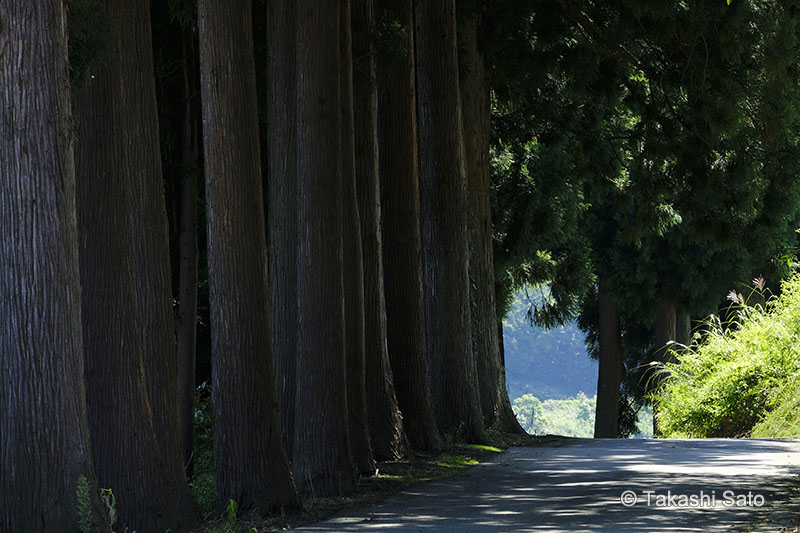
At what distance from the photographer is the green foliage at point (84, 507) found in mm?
7266

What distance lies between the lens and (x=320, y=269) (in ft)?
37.2

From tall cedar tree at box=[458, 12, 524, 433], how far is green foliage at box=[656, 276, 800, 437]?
10.7 feet

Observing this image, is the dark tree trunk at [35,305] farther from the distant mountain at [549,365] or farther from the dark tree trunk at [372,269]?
the distant mountain at [549,365]

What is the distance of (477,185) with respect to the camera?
1903 cm

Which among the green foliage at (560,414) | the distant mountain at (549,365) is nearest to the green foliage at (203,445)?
the green foliage at (560,414)

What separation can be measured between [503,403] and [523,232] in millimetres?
5631

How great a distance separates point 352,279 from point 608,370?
2165cm

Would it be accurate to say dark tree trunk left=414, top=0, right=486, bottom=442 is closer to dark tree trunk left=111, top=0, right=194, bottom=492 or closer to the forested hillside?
the forested hillside

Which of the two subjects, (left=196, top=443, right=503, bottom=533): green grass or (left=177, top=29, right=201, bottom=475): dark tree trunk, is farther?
(left=177, top=29, right=201, bottom=475): dark tree trunk

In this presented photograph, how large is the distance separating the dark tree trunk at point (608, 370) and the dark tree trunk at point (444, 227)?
1589 centimetres

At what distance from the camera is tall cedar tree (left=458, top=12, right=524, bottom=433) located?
1833cm

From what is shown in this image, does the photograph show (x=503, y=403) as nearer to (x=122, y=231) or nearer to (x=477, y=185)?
(x=477, y=185)

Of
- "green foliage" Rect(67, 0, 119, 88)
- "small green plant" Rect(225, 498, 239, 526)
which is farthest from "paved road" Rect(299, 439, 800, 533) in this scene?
"green foliage" Rect(67, 0, 119, 88)

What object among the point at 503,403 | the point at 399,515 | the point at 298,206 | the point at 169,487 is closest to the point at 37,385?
the point at 169,487
